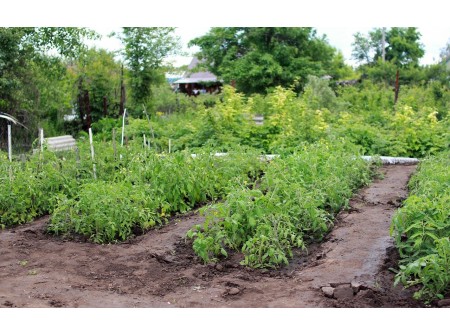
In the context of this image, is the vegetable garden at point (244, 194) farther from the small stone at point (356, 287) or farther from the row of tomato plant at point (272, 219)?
the small stone at point (356, 287)

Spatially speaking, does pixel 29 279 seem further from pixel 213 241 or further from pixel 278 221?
pixel 278 221

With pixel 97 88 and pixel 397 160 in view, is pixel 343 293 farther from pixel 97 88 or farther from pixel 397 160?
pixel 97 88

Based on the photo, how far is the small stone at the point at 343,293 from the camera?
155 inches

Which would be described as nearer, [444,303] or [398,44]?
[444,303]

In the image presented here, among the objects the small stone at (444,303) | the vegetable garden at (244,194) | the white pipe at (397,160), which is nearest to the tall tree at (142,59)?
the vegetable garden at (244,194)

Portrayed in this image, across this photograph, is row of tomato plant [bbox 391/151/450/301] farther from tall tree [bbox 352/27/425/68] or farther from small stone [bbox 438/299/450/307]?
tall tree [bbox 352/27/425/68]

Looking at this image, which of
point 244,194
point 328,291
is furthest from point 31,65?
point 328,291

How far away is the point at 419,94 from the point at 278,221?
12.3 metres

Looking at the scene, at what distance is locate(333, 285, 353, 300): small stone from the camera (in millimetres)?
3930

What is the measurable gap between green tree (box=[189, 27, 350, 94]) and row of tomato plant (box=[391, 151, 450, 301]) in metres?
15.0

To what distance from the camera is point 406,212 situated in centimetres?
437

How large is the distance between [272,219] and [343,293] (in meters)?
1.21

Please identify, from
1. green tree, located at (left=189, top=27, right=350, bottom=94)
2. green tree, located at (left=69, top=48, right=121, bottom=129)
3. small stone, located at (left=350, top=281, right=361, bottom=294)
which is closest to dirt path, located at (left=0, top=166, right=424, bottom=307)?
small stone, located at (left=350, top=281, right=361, bottom=294)

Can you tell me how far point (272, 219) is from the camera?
198 inches
